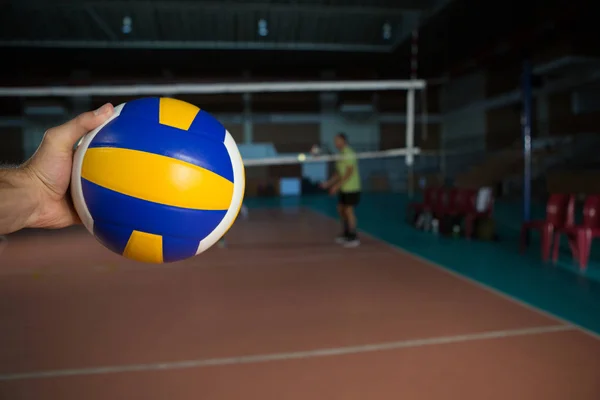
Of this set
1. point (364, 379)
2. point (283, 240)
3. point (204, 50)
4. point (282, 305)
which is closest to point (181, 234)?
point (364, 379)

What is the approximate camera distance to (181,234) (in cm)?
152

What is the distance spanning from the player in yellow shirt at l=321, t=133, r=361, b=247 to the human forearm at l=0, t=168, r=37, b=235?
5007 millimetres

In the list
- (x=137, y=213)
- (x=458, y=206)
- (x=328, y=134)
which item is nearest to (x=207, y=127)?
(x=137, y=213)

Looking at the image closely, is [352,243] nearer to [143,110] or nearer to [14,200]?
[143,110]

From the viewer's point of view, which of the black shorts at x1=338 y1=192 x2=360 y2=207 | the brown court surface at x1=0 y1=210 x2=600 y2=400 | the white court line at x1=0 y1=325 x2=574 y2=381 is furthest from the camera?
the black shorts at x1=338 y1=192 x2=360 y2=207

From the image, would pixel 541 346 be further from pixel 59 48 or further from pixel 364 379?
pixel 59 48

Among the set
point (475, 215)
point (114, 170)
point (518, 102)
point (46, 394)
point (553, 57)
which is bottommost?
point (46, 394)

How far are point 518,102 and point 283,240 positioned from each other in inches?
504

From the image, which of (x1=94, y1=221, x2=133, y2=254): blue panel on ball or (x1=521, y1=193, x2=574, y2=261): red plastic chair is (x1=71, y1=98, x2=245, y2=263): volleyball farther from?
(x1=521, y1=193, x2=574, y2=261): red plastic chair

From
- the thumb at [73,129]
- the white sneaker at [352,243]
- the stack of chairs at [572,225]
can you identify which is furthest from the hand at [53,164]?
the white sneaker at [352,243]

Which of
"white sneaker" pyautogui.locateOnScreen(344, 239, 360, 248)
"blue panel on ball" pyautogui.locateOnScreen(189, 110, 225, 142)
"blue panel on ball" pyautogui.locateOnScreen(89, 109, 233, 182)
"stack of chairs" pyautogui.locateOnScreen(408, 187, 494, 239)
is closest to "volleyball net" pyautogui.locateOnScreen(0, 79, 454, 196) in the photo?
"stack of chairs" pyautogui.locateOnScreen(408, 187, 494, 239)

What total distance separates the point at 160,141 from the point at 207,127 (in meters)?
0.20

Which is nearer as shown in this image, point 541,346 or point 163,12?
point 541,346

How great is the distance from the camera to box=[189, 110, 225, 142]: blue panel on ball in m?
1.57
